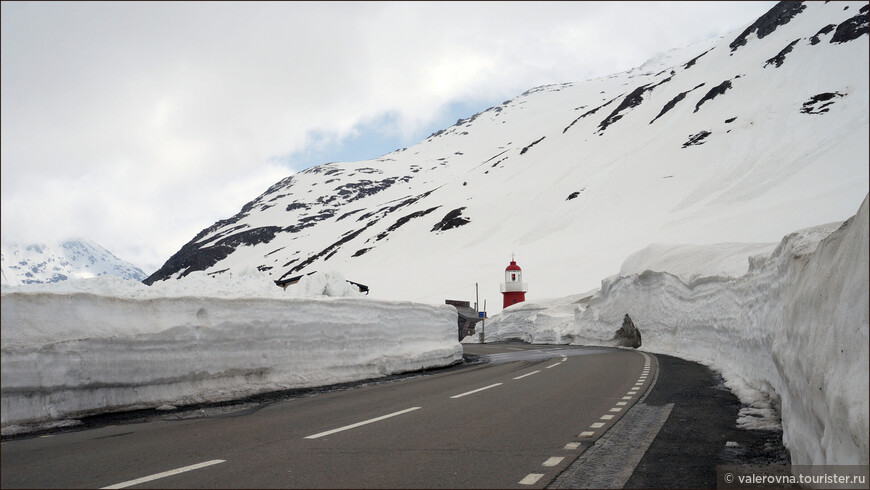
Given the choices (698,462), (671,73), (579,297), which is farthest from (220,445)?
(671,73)

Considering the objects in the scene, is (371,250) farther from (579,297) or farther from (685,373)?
Result: (685,373)

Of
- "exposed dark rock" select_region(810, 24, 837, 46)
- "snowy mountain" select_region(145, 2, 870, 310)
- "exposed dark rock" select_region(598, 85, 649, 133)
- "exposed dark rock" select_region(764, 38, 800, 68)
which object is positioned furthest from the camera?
"exposed dark rock" select_region(598, 85, 649, 133)

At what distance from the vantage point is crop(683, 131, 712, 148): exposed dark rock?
105 meters

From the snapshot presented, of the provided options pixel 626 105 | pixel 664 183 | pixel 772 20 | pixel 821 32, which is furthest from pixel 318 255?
pixel 772 20

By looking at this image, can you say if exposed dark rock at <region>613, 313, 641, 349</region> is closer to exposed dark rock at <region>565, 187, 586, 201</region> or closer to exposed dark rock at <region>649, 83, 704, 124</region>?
exposed dark rock at <region>565, 187, 586, 201</region>

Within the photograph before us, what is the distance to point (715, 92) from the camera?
11994cm

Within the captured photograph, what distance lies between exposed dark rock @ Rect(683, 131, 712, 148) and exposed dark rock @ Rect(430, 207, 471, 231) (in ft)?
144

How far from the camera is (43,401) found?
7918 mm

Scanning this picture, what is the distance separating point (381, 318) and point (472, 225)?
355 feet

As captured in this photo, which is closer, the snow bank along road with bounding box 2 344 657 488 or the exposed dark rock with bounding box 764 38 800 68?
the snow bank along road with bounding box 2 344 657 488

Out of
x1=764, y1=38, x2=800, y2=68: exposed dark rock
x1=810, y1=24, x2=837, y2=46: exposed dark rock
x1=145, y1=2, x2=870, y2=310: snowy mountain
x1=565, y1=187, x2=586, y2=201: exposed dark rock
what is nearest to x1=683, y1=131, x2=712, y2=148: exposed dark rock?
x1=145, y1=2, x2=870, y2=310: snowy mountain

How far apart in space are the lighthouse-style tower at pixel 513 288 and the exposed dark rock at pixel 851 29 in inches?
1944

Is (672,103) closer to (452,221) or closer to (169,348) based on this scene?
(452,221)

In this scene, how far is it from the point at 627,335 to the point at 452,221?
9158 cm
